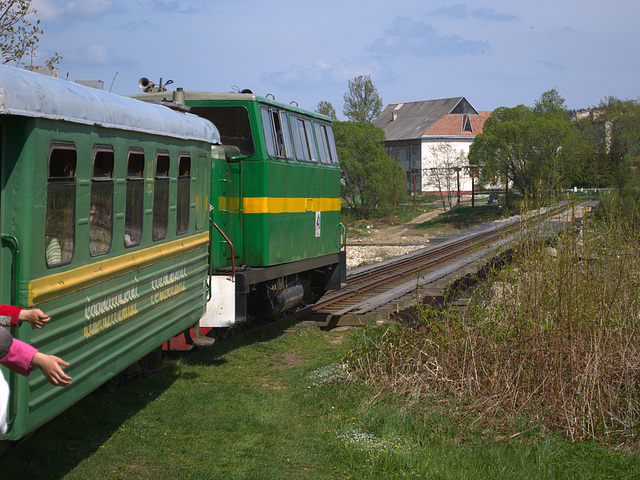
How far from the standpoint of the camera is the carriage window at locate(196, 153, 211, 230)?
8.66 meters

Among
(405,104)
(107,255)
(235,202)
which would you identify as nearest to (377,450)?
(107,255)

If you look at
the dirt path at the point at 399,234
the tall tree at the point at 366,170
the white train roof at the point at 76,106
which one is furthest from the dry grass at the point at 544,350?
the tall tree at the point at 366,170

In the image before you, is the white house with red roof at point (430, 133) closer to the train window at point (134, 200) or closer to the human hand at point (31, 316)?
the train window at point (134, 200)

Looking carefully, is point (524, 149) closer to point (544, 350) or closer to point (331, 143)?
point (331, 143)

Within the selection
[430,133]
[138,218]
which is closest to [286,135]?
[138,218]

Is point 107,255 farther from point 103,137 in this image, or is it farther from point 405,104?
point 405,104

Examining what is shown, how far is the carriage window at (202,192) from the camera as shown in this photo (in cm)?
866

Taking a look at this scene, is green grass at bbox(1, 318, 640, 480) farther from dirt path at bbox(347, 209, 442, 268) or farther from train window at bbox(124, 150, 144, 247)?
dirt path at bbox(347, 209, 442, 268)

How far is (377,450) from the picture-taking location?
643 centimetres

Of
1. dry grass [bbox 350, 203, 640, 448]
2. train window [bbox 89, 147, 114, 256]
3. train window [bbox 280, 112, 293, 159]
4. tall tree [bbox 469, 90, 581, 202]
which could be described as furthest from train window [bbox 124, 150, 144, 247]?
tall tree [bbox 469, 90, 581, 202]

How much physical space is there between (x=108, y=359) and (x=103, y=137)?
1774 millimetres

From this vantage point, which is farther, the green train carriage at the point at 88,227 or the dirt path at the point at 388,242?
the dirt path at the point at 388,242

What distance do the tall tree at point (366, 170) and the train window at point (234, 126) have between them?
41.7 metres

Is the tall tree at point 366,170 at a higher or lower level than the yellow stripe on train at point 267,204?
higher
